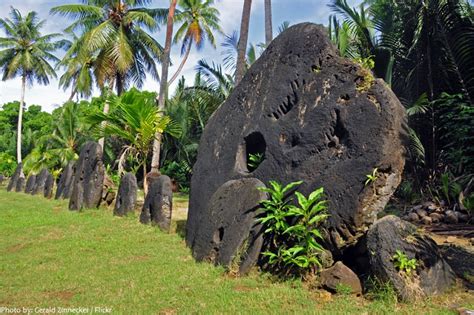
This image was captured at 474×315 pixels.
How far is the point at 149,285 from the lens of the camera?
15.0 feet

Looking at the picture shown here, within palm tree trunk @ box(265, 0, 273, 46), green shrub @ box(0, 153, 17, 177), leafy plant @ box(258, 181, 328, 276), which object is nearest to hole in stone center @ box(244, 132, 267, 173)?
leafy plant @ box(258, 181, 328, 276)

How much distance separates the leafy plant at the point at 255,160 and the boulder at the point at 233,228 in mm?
519

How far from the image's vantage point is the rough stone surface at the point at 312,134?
4.50 meters

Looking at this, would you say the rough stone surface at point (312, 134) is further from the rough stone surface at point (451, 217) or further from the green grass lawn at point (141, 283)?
the rough stone surface at point (451, 217)

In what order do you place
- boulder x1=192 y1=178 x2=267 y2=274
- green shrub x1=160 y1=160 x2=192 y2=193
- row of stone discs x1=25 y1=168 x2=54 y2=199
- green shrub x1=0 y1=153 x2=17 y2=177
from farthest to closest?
green shrub x1=0 y1=153 x2=17 y2=177 → green shrub x1=160 y1=160 x2=192 y2=193 → row of stone discs x1=25 y1=168 x2=54 y2=199 → boulder x1=192 y1=178 x2=267 y2=274

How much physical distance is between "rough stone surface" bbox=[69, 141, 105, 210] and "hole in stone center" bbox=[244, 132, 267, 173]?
5906 millimetres

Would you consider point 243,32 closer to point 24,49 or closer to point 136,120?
point 136,120

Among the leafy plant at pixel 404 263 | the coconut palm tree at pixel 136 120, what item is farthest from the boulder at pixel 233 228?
the coconut palm tree at pixel 136 120

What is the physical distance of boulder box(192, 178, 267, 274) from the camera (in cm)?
511

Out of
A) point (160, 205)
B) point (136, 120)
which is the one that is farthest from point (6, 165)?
point (160, 205)

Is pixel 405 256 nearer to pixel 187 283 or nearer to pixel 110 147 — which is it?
pixel 187 283

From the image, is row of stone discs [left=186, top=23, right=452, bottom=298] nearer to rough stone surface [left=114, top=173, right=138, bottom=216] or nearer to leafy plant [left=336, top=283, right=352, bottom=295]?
leafy plant [left=336, top=283, right=352, bottom=295]

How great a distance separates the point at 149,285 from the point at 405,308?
2.72m

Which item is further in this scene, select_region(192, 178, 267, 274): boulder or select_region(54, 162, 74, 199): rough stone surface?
select_region(54, 162, 74, 199): rough stone surface
